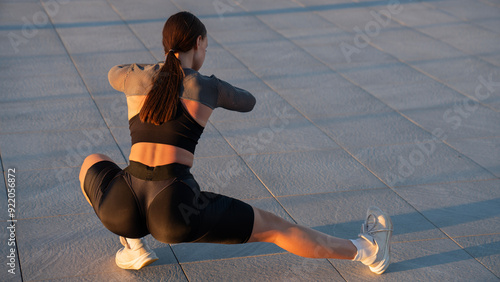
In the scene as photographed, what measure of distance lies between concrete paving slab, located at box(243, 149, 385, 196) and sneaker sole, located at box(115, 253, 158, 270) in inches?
50.1

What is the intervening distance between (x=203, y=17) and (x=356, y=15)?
245 cm

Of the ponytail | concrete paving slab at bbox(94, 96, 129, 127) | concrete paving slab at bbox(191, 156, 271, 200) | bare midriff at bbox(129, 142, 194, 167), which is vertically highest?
the ponytail

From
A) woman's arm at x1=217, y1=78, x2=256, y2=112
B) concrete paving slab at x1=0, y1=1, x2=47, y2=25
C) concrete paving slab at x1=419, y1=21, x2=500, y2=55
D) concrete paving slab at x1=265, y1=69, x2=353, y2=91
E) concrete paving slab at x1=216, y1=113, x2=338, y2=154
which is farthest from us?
concrete paving slab at x1=0, y1=1, x2=47, y2=25

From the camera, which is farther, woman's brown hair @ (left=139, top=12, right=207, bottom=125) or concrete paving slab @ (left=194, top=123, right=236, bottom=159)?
concrete paving slab @ (left=194, top=123, right=236, bottom=159)

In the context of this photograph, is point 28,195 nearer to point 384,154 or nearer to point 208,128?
point 208,128

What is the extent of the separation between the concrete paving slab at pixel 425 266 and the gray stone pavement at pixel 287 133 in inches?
0.5

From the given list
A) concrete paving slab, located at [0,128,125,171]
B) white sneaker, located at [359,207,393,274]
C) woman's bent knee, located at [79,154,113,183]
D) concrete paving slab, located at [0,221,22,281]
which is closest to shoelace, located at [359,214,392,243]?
white sneaker, located at [359,207,393,274]

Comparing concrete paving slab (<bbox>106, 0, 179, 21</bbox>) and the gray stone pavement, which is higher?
the gray stone pavement

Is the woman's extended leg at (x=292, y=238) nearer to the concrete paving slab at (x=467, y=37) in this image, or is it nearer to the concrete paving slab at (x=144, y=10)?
the concrete paving slab at (x=467, y=37)

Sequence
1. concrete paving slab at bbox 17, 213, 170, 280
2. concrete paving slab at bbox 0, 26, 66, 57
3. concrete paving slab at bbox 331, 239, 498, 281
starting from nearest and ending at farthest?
1. concrete paving slab at bbox 17, 213, 170, 280
2. concrete paving slab at bbox 331, 239, 498, 281
3. concrete paving slab at bbox 0, 26, 66, 57

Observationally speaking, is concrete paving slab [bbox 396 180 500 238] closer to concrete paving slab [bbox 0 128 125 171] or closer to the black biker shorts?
the black biker shorts

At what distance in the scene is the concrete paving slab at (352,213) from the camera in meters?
3.97

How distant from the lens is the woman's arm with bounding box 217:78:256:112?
2938 millimetres

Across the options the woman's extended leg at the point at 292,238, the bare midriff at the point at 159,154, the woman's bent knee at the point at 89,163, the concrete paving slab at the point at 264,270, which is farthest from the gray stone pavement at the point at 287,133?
the bare midriff at the point at 159,154
